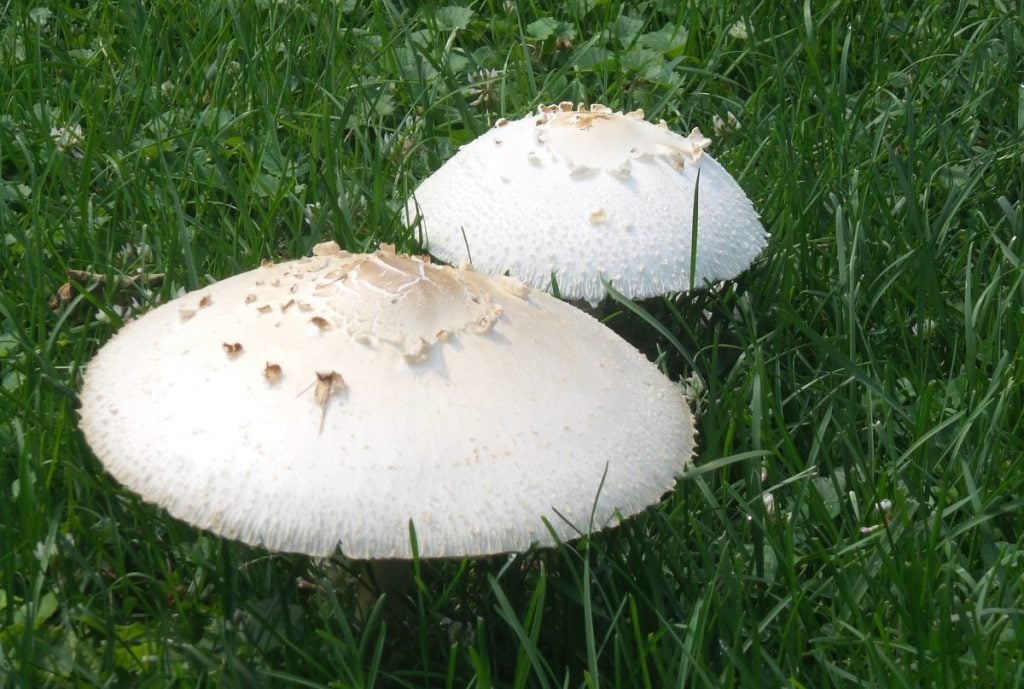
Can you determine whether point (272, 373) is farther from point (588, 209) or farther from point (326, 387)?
point (588, 209)

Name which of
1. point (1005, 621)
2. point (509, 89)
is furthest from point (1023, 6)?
point (1005, 621)

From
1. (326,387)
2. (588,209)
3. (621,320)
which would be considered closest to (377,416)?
(326,387)

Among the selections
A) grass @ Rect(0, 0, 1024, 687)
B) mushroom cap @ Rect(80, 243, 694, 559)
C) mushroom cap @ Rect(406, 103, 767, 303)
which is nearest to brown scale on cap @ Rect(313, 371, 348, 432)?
mushroom cap @ Rect(80, 243, 694, 559)

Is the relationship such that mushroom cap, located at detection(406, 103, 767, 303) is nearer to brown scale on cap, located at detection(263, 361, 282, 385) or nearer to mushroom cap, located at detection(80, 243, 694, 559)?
mushroom cap, located at detection(80, 243, 694, 559)

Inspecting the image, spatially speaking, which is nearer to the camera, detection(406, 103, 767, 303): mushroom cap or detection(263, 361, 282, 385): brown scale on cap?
detection(263, 361, 282, 385): brown scale on cap

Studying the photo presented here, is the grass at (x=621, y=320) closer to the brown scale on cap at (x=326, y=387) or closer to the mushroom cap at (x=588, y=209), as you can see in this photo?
the mushroom cap at (x=588, y=209)

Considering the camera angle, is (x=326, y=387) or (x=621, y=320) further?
(x=621, y=320)
